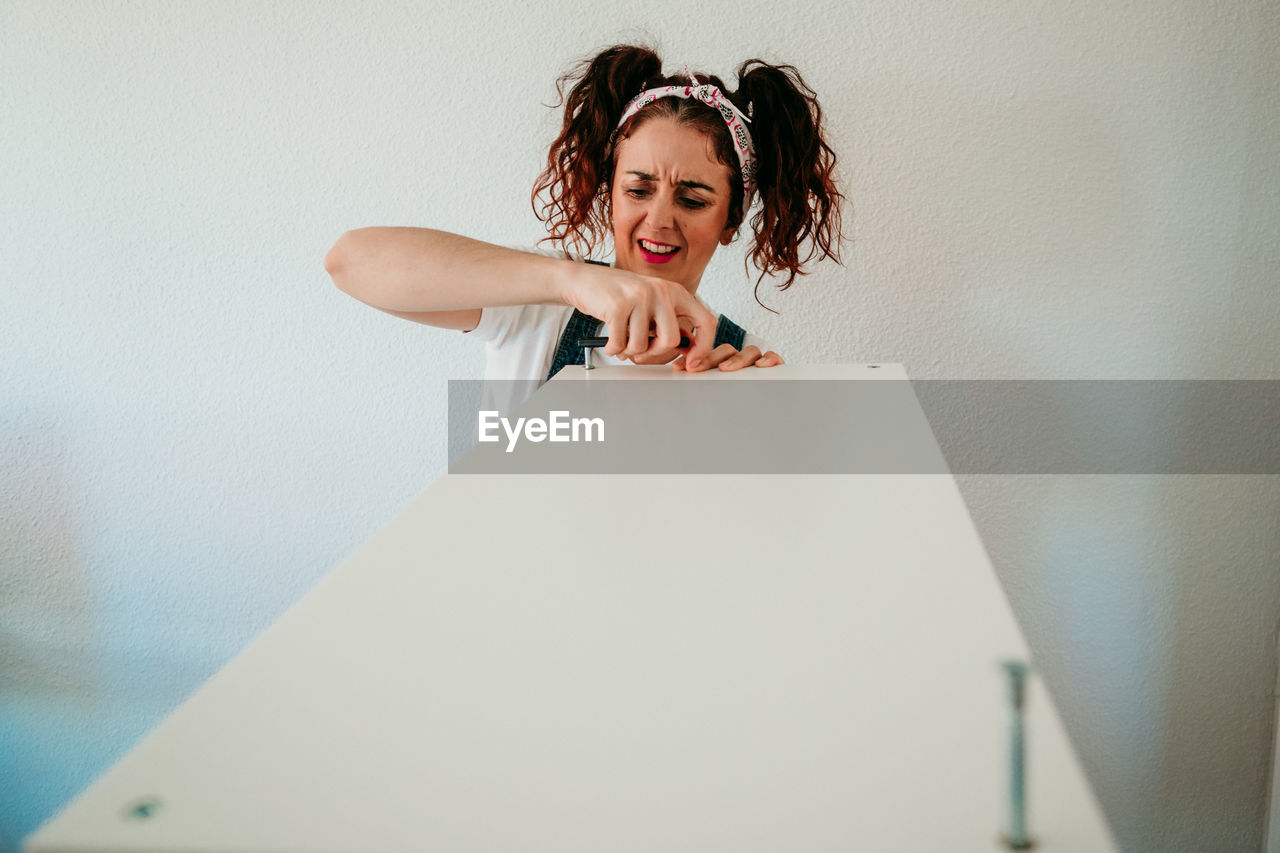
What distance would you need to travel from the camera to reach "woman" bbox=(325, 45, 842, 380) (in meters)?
0.91

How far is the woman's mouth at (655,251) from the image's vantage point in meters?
1.12

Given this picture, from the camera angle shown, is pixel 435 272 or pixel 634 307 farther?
pixel 435 272

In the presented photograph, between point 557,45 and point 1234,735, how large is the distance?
4.68ft

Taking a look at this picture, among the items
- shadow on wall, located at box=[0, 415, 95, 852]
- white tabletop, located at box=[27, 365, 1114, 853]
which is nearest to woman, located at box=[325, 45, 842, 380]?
white tabletop, located at box=[27, 365, 1114, 853]

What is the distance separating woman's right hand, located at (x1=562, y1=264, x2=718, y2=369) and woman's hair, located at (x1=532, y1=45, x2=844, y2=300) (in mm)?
308

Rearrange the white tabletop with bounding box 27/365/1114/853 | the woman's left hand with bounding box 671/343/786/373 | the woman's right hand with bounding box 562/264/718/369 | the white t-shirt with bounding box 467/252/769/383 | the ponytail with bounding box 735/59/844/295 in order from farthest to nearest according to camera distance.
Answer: the ponytail with bounding box 735/59/844/295 → the white t-shirt with bounding box 467/252/769/383 → the woman's left hand with bounding box 671/343/786/373 → the woman's right hand with bounding box 562/264/718/369 → the white tabletop with bounding box 27/365/1114/853

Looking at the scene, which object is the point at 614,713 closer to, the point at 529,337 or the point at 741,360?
the point at 741,360

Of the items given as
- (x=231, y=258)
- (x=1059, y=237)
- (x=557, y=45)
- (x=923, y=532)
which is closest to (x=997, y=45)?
(x=1059, y=237)

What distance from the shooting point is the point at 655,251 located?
44.1 inches

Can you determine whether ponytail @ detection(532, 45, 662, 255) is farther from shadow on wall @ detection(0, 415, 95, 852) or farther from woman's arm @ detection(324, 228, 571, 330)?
shadow on wall @ detection(0, 415, 95, 852)

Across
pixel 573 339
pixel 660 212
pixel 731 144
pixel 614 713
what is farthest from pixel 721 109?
pixel 614 713

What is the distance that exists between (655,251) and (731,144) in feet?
0.51

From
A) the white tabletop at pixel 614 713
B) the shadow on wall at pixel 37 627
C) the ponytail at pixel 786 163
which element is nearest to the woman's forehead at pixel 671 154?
the ponytail at pixel 786 163
